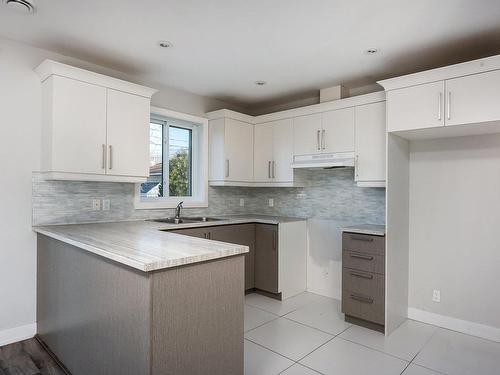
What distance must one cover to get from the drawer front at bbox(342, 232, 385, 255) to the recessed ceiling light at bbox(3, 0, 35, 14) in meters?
2.96

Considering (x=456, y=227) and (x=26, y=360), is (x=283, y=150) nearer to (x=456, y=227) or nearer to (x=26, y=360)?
(x=456, y=227)

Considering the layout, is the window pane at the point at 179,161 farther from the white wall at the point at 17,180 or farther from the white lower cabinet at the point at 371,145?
the white lower cabinet at the point at 371,145

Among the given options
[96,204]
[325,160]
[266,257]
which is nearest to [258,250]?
[266,257]

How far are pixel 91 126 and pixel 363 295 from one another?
2.77 metres

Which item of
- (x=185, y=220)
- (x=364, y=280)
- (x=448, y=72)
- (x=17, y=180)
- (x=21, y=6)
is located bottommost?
(x=364, y=280)

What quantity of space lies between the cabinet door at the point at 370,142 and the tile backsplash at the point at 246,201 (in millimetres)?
374

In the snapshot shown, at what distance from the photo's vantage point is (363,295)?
9.52 feet

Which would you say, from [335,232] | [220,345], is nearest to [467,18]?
[335,232]

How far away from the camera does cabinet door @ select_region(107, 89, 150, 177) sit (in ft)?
9.14

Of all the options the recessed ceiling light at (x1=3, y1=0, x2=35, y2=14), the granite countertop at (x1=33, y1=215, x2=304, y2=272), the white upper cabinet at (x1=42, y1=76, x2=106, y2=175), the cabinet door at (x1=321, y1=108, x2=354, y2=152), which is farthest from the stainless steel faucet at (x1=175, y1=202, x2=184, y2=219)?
the recessed ceiling light at (x1=3, y1=0, x2=35, y2=14)

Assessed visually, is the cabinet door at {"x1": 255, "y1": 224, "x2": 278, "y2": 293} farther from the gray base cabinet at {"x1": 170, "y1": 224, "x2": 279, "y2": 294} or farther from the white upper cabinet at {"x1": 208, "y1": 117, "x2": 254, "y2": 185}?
the white upper cabinet at {"x1": 208, "y1": 117, "x2": 254, "y2": 185}

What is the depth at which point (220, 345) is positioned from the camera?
167cm

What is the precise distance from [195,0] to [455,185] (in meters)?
2.64

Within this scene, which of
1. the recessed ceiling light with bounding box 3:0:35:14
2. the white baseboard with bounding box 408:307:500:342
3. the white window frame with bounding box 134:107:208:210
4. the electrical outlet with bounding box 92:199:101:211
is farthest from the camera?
the white window frame with bounding box 134:107:208:210
